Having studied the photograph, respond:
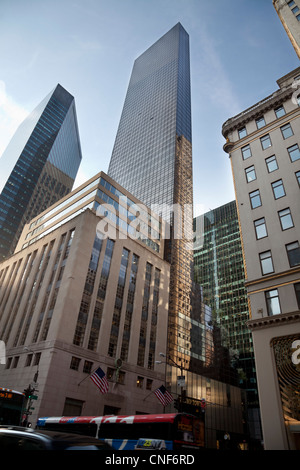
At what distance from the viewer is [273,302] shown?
25.0 metres

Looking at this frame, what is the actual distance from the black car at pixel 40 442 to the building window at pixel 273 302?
2194cm

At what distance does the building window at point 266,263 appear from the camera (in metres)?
26.6

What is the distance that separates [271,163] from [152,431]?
2780 cm

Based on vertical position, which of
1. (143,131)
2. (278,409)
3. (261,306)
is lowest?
(278,409)

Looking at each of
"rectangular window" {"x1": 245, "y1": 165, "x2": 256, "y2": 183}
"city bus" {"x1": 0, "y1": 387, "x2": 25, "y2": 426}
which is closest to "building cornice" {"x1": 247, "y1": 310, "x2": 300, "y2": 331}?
"rectangular window" {"x1": 245, "y1": 165, "x2": 256, "y2": 183}

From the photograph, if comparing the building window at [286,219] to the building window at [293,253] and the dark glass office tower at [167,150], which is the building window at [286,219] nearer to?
the building window at [293,253]

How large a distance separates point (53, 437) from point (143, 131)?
148462mm

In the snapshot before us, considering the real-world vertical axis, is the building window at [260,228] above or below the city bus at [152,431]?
above

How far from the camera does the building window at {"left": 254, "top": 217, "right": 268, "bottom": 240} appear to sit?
2875 centimetres

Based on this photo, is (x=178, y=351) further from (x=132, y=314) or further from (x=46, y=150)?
(x=46, y=150)

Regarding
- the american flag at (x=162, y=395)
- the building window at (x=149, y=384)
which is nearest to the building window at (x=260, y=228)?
the american flag at (x=162, y=395)

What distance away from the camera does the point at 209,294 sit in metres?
112
